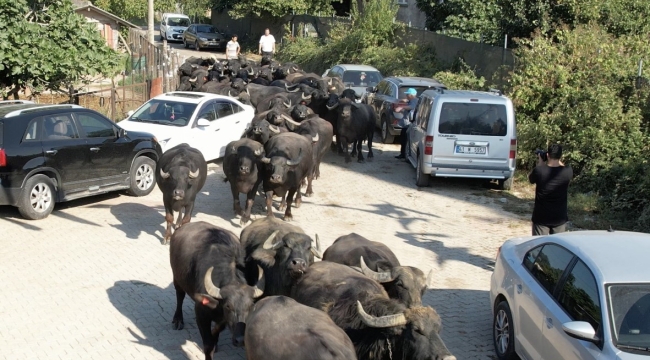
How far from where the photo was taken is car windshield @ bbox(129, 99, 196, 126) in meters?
17.3

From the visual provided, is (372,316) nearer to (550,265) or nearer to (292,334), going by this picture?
(292,334)

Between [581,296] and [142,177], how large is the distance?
1064 cm

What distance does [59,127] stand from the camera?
45.5 feet

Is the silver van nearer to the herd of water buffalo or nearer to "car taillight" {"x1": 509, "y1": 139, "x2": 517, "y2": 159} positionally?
"car taillight" {"x1": 509, "y1": 139, "x2": 517, "y2": 159}

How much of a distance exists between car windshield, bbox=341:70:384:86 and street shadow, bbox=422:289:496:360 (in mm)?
15790

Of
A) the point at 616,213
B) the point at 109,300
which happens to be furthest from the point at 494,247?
the point at 109,300

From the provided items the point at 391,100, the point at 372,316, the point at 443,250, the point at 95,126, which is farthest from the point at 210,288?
the point at 391,100

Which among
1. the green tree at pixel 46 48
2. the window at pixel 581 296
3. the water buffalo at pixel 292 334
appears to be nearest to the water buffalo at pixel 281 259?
the water buffalo at pixel 292 334

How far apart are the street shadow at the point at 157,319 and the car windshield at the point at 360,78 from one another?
52.8ft

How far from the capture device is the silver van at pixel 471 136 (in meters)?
15.7

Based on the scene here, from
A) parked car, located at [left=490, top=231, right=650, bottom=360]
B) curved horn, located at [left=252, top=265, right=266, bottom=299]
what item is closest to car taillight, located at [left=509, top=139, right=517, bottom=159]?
parked car, located at [left=490, top=231, right=650, bottom=360]

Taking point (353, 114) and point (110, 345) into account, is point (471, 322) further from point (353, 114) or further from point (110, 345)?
point (353, 114)

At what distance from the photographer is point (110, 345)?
28.9ft

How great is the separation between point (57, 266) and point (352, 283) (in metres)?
5.65
